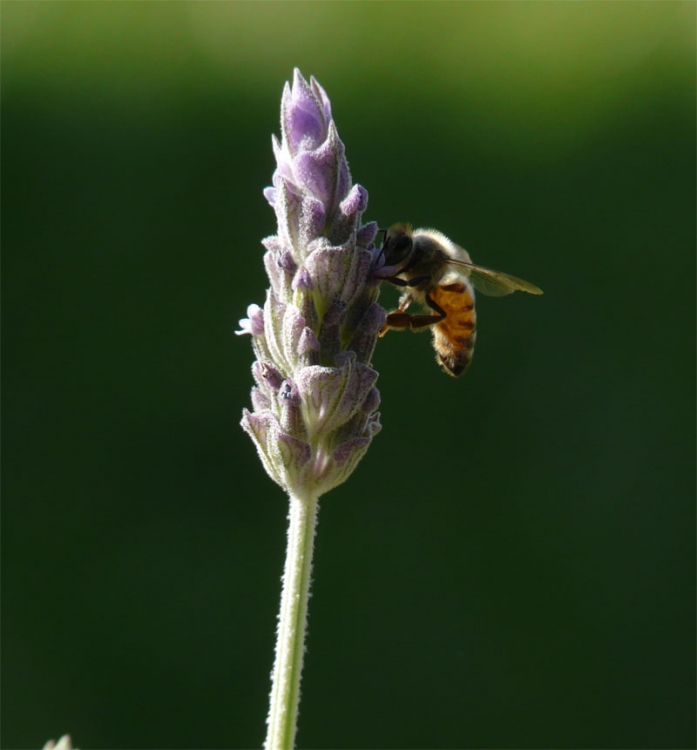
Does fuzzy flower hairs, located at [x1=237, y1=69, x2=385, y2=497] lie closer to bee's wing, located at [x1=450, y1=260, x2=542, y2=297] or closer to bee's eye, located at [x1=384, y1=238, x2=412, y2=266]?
bee's eye, located at [x1=384, y1=238, x2=412, y2=266]

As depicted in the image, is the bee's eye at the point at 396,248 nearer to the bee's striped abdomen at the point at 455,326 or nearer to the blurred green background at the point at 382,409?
the bee's striped abdomen at the point at 455,326

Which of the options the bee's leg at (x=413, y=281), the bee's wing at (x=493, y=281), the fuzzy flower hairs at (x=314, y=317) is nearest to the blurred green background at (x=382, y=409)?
the bee's wing at (x=493, y=281)

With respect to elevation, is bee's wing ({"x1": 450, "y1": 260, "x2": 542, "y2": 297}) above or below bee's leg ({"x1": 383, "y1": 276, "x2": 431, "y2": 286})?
above

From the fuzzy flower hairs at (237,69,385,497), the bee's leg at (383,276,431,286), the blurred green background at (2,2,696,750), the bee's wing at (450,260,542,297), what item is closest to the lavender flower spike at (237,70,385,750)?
the fuzzy flower hairs at (237,69,385,497)

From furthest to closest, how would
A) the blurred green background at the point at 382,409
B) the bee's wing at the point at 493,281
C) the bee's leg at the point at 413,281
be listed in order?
the blurred green background at the point at 382,409
the bee's wing at the point at 493,281
the bee's leg at the point at 413,281

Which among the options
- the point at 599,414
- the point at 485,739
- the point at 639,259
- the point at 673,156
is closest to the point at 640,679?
the point at 485,739

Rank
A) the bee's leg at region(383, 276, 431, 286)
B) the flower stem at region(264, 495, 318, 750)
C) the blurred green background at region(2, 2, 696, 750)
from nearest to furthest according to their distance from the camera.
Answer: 1. the flower stem at region(264, 495, 318, 750)
2. the bee's leg at region(383, 276, 431, 286)
3. the blurred green background at region(2, 2, 696, 750)

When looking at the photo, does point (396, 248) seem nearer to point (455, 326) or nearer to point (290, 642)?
point (455, 326)
